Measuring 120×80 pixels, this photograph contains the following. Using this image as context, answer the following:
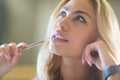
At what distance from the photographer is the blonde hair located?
1.27 m

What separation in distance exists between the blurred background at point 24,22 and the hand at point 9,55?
1092mm

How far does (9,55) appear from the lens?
133cm

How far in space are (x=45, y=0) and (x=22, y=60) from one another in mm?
612

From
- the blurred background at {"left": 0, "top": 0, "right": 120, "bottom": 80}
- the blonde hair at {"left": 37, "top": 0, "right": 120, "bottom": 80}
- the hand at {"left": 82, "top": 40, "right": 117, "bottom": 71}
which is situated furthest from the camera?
the blurred background at {"left": 0, "top": 0, "right": 120, "bottom": 80}

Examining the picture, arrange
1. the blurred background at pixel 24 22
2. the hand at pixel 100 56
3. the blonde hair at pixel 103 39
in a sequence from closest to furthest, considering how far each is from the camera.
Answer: the hand at pixel 100 56 < the blonde hair at pixel 103 39 < the blurred background at pixel 24 22

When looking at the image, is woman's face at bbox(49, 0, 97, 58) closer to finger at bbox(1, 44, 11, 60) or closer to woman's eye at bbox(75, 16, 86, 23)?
woman's eye at bbox(75, 16, 86, 23)

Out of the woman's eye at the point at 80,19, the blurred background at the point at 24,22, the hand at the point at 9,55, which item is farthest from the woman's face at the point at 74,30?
the blurred background at the point at 24,22

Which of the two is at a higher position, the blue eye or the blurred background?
the blurred background

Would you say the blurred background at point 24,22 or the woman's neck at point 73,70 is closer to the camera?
the woman's neck at point 73,70

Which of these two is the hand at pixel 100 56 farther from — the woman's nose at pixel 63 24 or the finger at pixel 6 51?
the finger at pixel 6 51

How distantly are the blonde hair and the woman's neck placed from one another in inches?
1.7

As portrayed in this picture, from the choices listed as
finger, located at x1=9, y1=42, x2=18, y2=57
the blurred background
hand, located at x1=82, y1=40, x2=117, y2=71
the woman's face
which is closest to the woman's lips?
the woman's face

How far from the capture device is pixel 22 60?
2521 mm

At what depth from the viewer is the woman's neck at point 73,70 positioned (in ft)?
4.29
